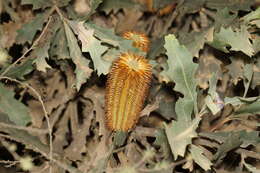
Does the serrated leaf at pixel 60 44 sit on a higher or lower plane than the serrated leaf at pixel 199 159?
higher

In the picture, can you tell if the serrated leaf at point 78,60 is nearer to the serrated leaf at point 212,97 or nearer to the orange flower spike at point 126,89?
the orange flower spike at point 126,89

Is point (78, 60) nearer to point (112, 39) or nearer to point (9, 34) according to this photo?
point (112, 39)

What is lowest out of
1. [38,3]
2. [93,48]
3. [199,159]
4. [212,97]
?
[199,159]

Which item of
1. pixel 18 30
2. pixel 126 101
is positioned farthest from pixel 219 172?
pixel 18 30

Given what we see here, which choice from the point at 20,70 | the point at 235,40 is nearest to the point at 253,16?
the point at 235,40

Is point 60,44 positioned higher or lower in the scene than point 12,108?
higher

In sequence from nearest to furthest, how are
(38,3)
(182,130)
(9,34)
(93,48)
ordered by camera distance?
(182,130) < (93,48) < (38,3) < (9,34)

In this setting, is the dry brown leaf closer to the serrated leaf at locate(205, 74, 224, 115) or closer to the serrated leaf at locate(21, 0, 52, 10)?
the serrated leaf at locate(21, 0, 52, 10)

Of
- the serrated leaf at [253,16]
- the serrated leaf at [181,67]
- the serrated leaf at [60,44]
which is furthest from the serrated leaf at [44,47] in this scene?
the serrated leaf at [253,16]
